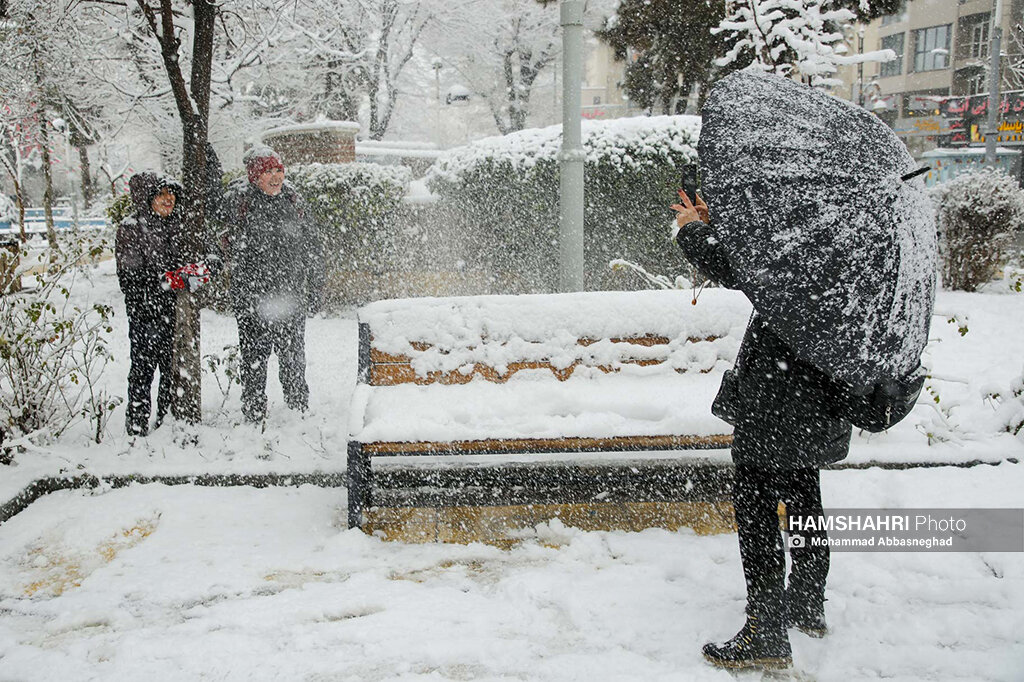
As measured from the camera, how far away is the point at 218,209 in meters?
5.36

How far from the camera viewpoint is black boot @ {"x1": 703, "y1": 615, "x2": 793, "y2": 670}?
109 inches

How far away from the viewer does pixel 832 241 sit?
93.0 inches

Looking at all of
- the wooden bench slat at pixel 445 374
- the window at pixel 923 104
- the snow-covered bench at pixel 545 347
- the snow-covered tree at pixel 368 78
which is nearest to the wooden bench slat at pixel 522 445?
the snow-covered bench at pixel 545 347

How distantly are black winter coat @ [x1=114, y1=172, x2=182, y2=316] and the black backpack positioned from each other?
407 centimetres

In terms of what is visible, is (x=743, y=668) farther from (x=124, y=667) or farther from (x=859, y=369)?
(x=124, y=667)

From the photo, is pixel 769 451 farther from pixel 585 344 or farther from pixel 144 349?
pixel 144 349

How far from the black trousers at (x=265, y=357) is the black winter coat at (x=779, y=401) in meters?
3.53

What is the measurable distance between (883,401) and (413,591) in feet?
6.44

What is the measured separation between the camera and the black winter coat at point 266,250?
17.7ft

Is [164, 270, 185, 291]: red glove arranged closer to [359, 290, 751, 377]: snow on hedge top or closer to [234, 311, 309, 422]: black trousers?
[234, 311, 309, 422]: black trousers

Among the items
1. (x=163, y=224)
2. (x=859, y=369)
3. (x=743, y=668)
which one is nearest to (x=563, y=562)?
(x=743, y=668)

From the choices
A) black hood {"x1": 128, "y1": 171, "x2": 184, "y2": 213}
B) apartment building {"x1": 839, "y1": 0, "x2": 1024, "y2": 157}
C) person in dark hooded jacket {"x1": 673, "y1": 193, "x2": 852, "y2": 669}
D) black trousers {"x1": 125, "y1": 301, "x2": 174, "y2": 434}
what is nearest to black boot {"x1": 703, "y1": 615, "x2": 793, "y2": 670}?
person in dark hooded jacket {"x1": 673, "y1": 193, "x2": 852, "y2": 669}

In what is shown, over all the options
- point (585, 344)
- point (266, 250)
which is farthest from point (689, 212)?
point (266, 250)

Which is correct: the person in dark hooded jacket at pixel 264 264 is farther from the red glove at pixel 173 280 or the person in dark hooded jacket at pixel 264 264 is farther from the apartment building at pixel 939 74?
the apartment building at pixel 939 74
